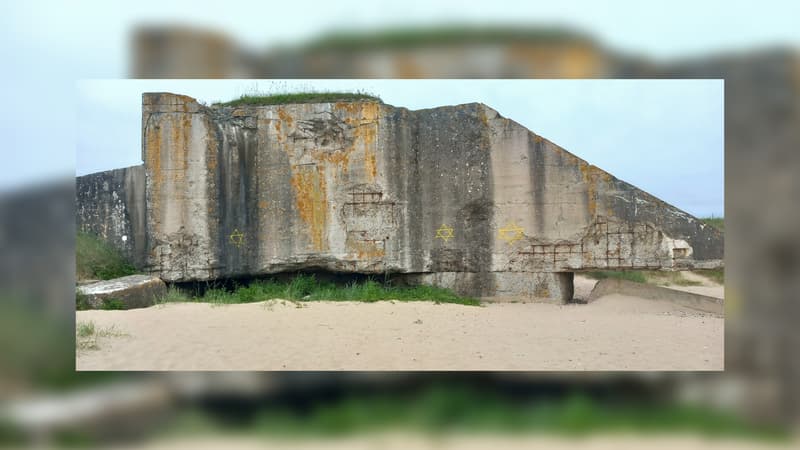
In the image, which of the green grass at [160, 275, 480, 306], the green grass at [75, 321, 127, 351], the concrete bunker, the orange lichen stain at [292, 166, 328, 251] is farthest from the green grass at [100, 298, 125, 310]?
the orange lichen stain at [292, 166, 328, 251]

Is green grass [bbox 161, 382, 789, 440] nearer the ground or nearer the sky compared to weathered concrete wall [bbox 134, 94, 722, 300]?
nearer the ground

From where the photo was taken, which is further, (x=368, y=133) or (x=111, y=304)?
(x=368, y=133)

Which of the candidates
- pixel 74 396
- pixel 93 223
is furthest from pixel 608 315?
pixel 93 223

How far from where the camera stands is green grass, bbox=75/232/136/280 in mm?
8344

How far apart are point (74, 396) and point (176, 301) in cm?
431

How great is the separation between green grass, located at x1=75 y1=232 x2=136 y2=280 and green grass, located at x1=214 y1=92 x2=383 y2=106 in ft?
9.19

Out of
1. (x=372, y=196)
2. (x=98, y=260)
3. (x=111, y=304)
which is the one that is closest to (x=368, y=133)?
(x=372, y=196)

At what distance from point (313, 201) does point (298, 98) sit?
171 centimetres

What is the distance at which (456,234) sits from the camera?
29.0 feet

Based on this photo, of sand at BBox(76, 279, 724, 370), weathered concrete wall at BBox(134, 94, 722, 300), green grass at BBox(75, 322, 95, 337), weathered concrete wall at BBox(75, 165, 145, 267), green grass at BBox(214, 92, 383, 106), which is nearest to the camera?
sand at BBox(76, 279, 724, 370)

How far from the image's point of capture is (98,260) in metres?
8.53

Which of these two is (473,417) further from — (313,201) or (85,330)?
(313,201)

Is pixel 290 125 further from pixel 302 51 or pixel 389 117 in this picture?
pixel 302 51

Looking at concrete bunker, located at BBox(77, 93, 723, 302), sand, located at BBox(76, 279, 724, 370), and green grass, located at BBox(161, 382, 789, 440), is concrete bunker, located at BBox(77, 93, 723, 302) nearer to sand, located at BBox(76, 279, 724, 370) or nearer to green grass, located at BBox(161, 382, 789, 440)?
sand, located at BBox(76, 279, 724, 370)
